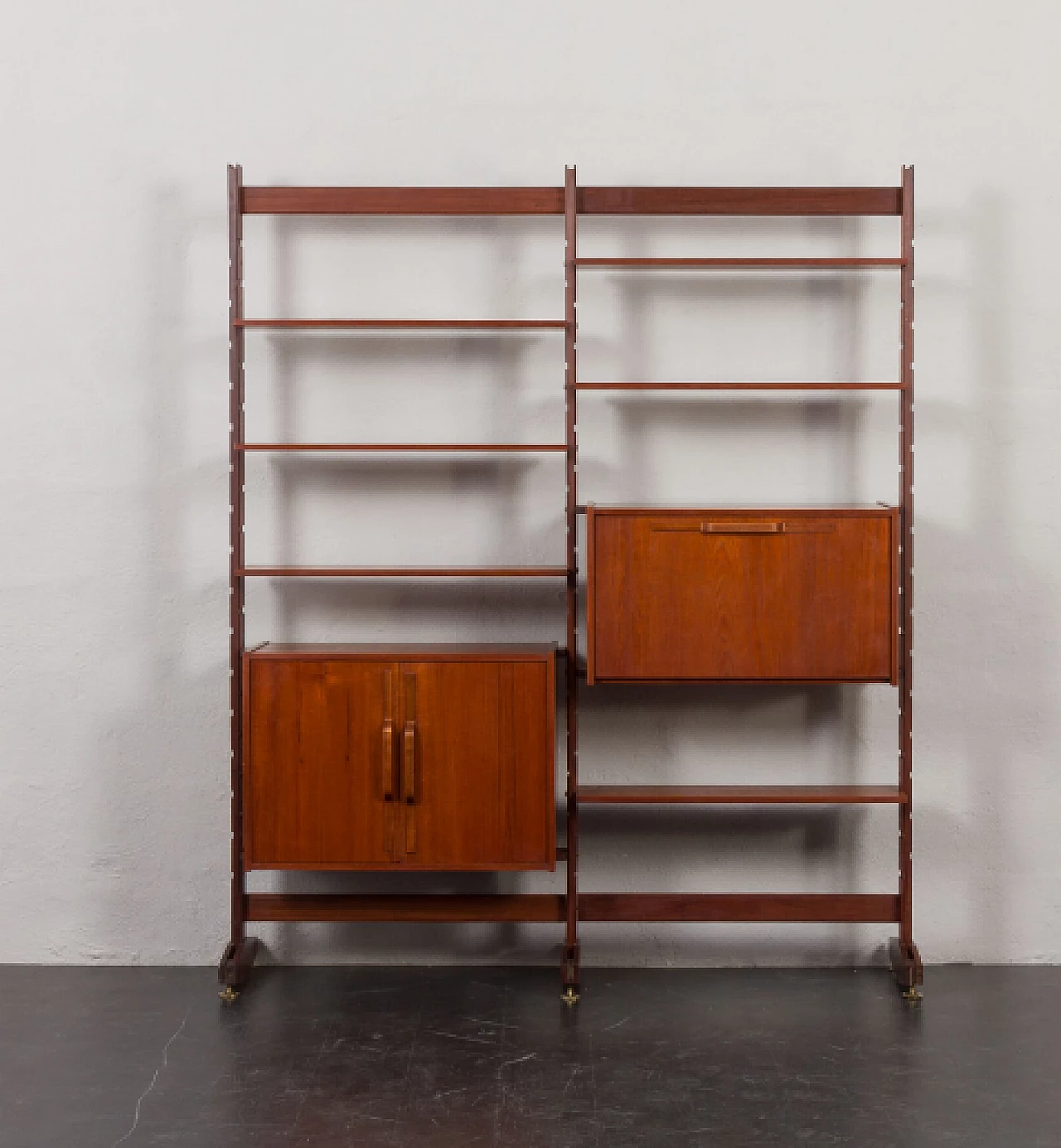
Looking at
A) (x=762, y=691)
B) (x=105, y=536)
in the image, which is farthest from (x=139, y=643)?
(x=762, y=691)

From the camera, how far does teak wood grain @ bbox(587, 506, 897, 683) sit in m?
3.27

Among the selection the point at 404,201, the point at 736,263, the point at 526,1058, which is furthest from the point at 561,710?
the point at 404,201

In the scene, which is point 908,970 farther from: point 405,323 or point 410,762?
point 405,323

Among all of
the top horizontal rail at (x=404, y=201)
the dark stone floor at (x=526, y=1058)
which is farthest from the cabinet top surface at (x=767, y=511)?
the dark stone floor at (x=526, y=1058)

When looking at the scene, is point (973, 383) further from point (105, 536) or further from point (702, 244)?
point (105, 536)

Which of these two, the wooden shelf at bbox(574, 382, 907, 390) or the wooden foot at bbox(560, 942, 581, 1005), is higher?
the wooden shelf at bbox(574, 382, 907, 390)

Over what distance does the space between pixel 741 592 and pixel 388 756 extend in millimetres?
1070

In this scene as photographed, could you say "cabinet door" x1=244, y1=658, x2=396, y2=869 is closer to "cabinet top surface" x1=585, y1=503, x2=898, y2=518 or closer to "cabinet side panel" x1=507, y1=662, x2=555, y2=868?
"cabinet side panel" x1=507, y1=662, x2=555, y2=868

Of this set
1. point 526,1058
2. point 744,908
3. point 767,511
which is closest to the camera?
point 526,1058

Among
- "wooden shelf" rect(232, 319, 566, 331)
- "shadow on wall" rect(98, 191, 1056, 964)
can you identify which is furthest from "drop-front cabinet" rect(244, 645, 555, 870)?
"wooden shelf" rect(232, 319, 566, 331)

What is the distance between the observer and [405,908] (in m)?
3.47

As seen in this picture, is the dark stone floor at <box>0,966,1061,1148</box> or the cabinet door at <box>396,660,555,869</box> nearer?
the dark stone floor at <box>0,966,1061,1148</box>

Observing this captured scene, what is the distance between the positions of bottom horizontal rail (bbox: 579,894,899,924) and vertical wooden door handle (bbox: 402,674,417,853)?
567 millimetres

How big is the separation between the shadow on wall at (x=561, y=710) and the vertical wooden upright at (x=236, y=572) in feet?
0.67
